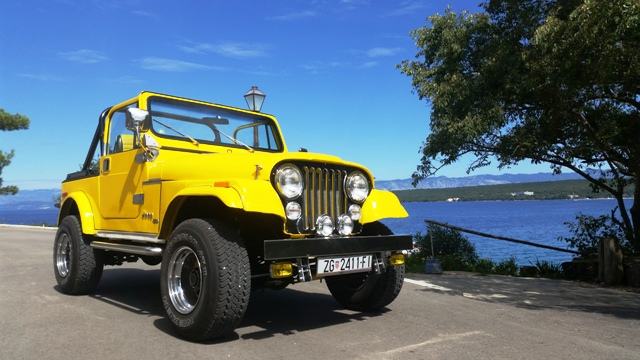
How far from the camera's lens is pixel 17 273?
8.27 meters

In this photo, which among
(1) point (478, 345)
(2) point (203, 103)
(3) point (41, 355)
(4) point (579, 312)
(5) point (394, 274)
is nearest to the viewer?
(3) point (41, 355)

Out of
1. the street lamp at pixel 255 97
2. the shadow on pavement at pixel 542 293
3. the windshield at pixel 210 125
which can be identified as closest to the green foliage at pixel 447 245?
the shadow on pavement at pixel 542 293

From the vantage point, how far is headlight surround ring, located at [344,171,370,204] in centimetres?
476

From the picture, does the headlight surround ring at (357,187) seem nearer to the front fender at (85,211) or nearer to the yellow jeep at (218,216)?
the yellow jeep at (218,216)

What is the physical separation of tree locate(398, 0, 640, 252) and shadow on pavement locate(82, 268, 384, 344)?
16.6 feet

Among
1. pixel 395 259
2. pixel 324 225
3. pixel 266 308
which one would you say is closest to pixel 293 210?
pixel 324 225

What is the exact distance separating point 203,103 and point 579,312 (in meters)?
4.96

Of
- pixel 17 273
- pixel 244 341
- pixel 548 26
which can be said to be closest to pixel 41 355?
pixel 244 341

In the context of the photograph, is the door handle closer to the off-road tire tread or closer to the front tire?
the front tire

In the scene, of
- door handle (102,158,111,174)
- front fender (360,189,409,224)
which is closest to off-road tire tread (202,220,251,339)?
front fender (360,189,409,224)

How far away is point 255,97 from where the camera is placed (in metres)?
10.5

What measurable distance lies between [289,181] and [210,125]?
216 cm

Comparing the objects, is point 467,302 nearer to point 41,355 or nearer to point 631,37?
point 631,37

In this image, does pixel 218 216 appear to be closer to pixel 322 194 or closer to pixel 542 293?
pixel 322 194
